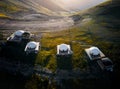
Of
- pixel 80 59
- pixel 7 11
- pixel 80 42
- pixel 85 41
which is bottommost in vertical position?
pixel 80 59

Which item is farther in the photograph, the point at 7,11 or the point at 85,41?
the point at 7,11

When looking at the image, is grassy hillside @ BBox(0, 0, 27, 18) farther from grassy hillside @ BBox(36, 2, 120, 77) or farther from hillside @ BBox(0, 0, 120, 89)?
grassy hillside @ BBox(36, 2, 120, 77)

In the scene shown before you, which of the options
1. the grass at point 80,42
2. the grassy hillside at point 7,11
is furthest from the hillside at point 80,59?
the grassy hillside at point 7,11

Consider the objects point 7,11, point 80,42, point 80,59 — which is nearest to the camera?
point 80,59

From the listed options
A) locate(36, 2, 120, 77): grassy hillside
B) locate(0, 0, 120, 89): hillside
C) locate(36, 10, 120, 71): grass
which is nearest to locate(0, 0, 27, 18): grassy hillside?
locate(0, 0, 120, 89): hillside

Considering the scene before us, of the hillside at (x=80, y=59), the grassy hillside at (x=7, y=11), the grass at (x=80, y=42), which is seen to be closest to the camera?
the hillside at (x=80, y=59)

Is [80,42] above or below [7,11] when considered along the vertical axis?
below

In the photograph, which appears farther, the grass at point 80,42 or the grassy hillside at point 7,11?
the grassy hillside at point 7,11

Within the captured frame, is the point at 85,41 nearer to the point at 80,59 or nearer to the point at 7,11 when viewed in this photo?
the point at 80,59

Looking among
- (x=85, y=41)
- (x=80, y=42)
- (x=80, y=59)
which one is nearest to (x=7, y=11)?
(x=80, y=42)

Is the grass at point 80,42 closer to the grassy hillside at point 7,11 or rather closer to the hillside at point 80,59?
the hillside at point 80,59

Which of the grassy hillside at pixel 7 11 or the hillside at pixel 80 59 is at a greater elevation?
the grassy hillside at pixel 7 11
